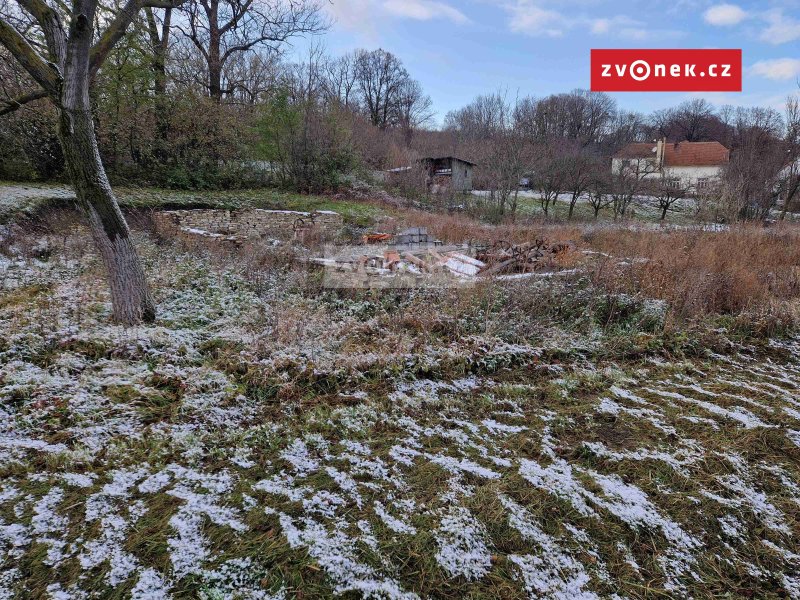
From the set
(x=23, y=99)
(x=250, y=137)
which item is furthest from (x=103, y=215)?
(x=250, y=137)

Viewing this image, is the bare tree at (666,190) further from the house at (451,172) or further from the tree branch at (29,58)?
the tree branch at (29,58)

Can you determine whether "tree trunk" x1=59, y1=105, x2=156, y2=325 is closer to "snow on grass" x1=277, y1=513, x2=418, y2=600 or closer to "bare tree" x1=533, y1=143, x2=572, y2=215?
"snow on grass" x1=277, y1=513, x2=418, y2=600

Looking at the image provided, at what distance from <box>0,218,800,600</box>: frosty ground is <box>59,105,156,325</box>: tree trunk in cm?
30

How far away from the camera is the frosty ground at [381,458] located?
6.22 ft

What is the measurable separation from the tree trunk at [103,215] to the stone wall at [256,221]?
6.80 metres

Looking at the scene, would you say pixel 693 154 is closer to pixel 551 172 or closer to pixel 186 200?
pixel 551 172

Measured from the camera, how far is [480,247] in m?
9.30

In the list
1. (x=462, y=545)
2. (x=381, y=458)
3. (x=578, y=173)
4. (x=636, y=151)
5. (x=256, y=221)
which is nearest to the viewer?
(x=462, y=545)

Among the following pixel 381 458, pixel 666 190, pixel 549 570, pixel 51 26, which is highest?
pixel 666 190

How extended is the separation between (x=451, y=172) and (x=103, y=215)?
25.4 m

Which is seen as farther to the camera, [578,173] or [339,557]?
[578,173]

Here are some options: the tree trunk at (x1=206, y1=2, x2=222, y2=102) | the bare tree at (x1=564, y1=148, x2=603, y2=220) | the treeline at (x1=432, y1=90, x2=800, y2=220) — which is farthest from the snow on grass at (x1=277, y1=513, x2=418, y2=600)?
the bare tree at (x1=564, y1=148, x2=603, y2=220)

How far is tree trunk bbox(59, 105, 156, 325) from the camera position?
12.0ft

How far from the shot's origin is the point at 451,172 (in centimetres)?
2714
